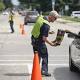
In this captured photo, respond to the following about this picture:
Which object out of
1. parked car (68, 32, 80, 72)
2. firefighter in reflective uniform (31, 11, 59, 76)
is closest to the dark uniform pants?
firefighter in reflective uniform (31, 11, 59, 76)

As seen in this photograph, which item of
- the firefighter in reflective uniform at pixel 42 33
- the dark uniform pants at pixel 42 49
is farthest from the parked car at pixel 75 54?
the dark uniform pants at pixel 42 49

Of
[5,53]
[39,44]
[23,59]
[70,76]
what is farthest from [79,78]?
[5,53]

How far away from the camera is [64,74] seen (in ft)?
38.9

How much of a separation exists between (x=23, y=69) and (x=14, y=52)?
17.6 feet

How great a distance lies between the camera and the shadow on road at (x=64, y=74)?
36.7ft

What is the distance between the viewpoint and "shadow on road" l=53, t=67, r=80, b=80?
11172 millimetres

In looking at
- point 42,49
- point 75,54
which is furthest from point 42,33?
point 75,54

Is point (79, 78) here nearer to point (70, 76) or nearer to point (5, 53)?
point (70, 76)

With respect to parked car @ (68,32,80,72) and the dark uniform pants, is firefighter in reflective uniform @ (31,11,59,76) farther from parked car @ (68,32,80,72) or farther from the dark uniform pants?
parked car @ (68,32,80,72)

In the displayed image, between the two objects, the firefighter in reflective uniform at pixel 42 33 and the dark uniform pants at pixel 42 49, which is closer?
the firefighter in reflective uniform at pixel 42 33

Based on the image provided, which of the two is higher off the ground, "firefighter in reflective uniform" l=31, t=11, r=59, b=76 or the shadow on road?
"firefighter in reflective uniform" l=31, t=11, r=59, b=76

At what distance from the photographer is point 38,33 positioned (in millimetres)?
10984

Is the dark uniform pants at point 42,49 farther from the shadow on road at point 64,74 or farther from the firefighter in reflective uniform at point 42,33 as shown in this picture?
the shadow on road at point 64,74

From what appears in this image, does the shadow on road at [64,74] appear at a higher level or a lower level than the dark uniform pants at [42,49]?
lower
